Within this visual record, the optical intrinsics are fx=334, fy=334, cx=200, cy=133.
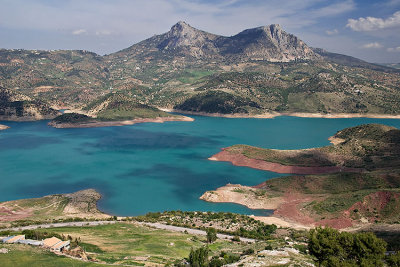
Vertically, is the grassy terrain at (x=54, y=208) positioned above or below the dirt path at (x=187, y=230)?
below

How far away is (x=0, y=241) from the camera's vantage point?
3859 cm

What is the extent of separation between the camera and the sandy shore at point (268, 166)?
99.9 m

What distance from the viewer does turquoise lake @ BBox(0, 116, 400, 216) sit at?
79750 mm

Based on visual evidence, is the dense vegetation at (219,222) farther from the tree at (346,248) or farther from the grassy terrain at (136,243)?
the tree at (346,248)

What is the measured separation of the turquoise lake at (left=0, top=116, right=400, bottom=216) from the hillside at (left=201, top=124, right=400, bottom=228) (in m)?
5.97

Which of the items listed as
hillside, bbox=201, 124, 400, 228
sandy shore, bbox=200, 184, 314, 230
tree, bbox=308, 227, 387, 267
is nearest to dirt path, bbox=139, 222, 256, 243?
tree, bbox=308, 227, 387, 267

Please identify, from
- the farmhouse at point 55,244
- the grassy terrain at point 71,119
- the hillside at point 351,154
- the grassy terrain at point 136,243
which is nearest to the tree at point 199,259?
the grassy terrain at point 136,243

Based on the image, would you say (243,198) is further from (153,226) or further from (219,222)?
(153,226)

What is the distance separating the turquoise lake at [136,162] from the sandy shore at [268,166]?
3.75 m

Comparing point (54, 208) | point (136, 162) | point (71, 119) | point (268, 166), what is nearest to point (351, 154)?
point (268, 166)

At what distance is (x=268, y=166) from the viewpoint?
105125 millimetres

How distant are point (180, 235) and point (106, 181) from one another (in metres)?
46.1

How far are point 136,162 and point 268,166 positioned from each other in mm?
43091

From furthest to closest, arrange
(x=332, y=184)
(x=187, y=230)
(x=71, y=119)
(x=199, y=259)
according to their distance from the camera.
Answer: (x=71, y=119) → (x=332, y=184) → (x=187, y=230) → (x=199, y=259)
